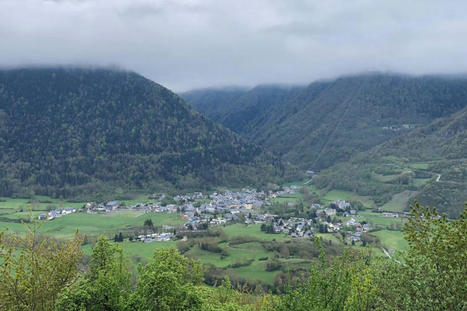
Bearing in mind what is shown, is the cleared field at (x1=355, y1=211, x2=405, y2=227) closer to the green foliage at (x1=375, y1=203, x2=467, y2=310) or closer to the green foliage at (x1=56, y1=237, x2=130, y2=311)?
the green foliage at (x1=375, y1=203, x2=467, y2=310)

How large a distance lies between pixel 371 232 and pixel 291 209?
46393 mm

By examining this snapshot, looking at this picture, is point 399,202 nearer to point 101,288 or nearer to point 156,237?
point 156,237

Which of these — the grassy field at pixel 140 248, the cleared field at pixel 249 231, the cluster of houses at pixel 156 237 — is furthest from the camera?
the cleared field at pixel 249 231

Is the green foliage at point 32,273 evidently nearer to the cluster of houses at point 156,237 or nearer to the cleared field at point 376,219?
the cluster of houses at point 156,237

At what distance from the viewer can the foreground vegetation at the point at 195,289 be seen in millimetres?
19703

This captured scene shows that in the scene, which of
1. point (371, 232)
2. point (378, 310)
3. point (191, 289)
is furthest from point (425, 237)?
point (371, 232)

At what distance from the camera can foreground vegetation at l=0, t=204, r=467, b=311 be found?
19703mm

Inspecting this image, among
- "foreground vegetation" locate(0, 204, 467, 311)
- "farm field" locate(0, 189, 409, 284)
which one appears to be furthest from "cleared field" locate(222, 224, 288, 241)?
"foreground vegetation" locate(0, 204, 467, 311)

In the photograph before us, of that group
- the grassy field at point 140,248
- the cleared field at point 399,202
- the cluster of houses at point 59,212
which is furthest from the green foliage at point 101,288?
the cleared field at point 399,202

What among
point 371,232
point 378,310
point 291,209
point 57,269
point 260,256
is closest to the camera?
point 378,310

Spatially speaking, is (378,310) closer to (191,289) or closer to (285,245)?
(191,289)

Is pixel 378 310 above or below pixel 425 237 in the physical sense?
below

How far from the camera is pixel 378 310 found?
22828 mm

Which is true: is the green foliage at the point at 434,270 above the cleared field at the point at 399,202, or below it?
above
